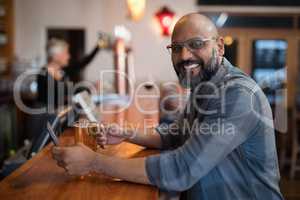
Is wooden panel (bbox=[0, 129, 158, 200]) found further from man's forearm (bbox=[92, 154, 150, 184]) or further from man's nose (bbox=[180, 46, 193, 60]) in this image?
man's nose (bbox=[180, 46, 193, 60])

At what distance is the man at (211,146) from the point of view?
1.21 m

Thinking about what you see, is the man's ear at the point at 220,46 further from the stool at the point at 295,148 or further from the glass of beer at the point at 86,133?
the stool at the point at 295,148

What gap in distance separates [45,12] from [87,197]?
5.20 meters

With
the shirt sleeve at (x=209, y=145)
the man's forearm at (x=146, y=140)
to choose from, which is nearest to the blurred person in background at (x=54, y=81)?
the man's forearm at (x=146, y=140)

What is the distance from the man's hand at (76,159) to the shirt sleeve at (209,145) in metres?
0.18

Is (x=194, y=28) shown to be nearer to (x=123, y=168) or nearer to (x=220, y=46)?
(x=220, y=46)

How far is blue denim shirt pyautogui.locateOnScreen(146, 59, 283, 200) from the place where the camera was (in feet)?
3.95

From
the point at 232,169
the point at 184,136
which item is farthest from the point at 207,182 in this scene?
the point at 184,136

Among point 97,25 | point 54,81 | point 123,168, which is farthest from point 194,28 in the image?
point 97,25

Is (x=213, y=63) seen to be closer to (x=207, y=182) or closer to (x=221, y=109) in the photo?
(x=221, y=109)

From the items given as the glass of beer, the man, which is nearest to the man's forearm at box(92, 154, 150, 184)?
the man

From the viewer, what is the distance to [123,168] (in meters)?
1.26

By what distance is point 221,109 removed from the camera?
1242mm

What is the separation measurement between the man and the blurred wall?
4642mm
